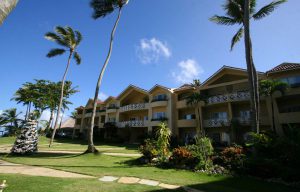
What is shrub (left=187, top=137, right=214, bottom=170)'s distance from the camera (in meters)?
11.8

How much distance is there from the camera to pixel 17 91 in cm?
4581

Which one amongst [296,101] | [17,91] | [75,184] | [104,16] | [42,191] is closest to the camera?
[42,191]

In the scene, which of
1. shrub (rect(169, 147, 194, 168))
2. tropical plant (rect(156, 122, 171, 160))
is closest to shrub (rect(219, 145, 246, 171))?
shrub (rect(169, 147, 194, 168))

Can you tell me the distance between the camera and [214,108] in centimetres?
3041

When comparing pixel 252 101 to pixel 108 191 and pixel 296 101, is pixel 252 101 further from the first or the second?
pixel 296 101

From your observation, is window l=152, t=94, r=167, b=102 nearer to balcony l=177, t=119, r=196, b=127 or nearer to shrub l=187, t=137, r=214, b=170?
balcony l=177, t=119, r=196, b=127

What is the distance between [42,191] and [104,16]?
1857 centimetres

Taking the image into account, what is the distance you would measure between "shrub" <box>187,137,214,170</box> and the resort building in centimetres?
978

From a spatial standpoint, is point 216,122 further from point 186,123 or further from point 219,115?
point 186,123

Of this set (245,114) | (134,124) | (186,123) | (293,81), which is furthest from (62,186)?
(134,124)

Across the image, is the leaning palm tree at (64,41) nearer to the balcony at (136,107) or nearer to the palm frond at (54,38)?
the palm frond at (54,38)

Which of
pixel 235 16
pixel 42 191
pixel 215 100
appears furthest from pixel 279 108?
pixel 42 191

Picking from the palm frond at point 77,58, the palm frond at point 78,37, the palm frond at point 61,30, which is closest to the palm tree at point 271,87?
the palm frond at point 78,37

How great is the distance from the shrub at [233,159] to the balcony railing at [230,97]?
47.5 feet
